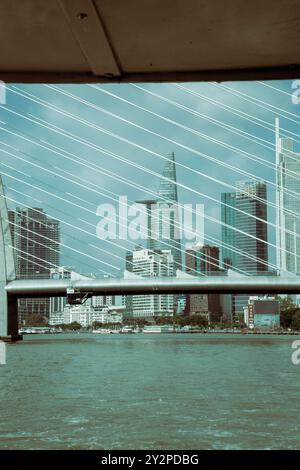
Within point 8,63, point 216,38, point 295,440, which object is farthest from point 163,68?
point 295,440

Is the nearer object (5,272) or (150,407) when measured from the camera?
(150,407)

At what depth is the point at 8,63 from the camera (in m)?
1.96

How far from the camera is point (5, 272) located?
25.3 meters

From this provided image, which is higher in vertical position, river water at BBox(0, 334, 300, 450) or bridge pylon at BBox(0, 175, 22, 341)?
bridge pylon at BBox(0, 175, 22, 341)

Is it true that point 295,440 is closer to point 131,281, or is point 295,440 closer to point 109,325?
point 131,281

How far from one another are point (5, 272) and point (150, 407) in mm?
18541

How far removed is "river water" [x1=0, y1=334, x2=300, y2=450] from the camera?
18.7ft

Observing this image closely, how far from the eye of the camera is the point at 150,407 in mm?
7664

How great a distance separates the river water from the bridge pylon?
11.6 metres

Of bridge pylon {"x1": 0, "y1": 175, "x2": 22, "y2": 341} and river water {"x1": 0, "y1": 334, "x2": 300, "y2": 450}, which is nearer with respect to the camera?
river water {"x1": 0, "y1": 334, "x2": 300, "y2": 450}

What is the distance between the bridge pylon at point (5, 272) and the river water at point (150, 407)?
1157 cm

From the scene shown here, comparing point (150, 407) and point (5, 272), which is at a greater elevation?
point (5, 272)

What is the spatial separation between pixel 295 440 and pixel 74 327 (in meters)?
71.8
